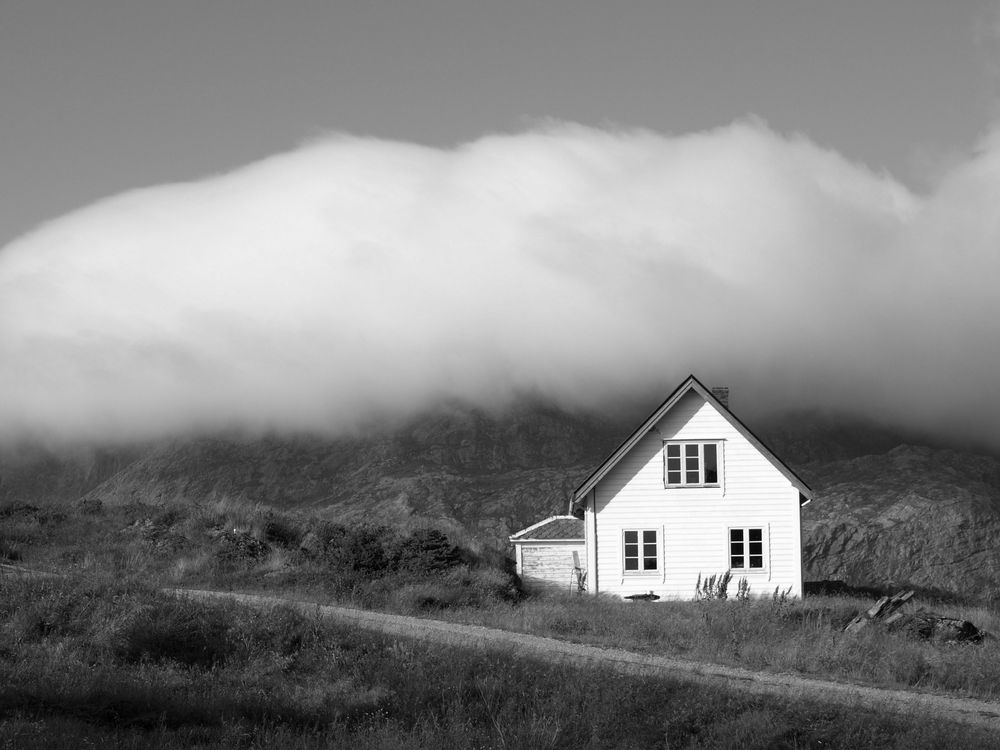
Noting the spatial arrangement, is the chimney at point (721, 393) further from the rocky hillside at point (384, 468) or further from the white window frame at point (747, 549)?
the rocky hillside at point (384, 468)

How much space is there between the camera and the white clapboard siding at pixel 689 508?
4022 centimetres

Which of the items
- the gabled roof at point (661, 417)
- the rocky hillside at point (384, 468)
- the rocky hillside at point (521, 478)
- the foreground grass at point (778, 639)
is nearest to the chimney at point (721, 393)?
the gabled roof at point (661, 417)

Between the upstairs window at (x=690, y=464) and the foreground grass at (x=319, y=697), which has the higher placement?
the upstairs window at (x=690, y=464)

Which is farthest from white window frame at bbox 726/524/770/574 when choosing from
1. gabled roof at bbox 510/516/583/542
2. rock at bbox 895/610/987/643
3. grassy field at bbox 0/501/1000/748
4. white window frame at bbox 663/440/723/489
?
rock at bbox 895/610/987/643

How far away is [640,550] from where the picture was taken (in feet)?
133

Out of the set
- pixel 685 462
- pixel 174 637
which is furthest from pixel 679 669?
pixel 685 462

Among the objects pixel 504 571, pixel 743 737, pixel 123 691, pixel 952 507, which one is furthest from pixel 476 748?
pixel 952 507

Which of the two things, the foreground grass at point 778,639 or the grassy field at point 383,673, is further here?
the foreground grass at point 778,639

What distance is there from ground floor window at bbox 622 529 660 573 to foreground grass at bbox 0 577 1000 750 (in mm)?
22459

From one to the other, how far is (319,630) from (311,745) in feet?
19.7

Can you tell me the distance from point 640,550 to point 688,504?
2404 millimetres

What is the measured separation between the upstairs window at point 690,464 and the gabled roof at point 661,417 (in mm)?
1156

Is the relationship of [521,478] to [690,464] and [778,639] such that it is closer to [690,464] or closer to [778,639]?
[690,464]

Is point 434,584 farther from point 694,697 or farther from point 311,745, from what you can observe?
point 311,745
